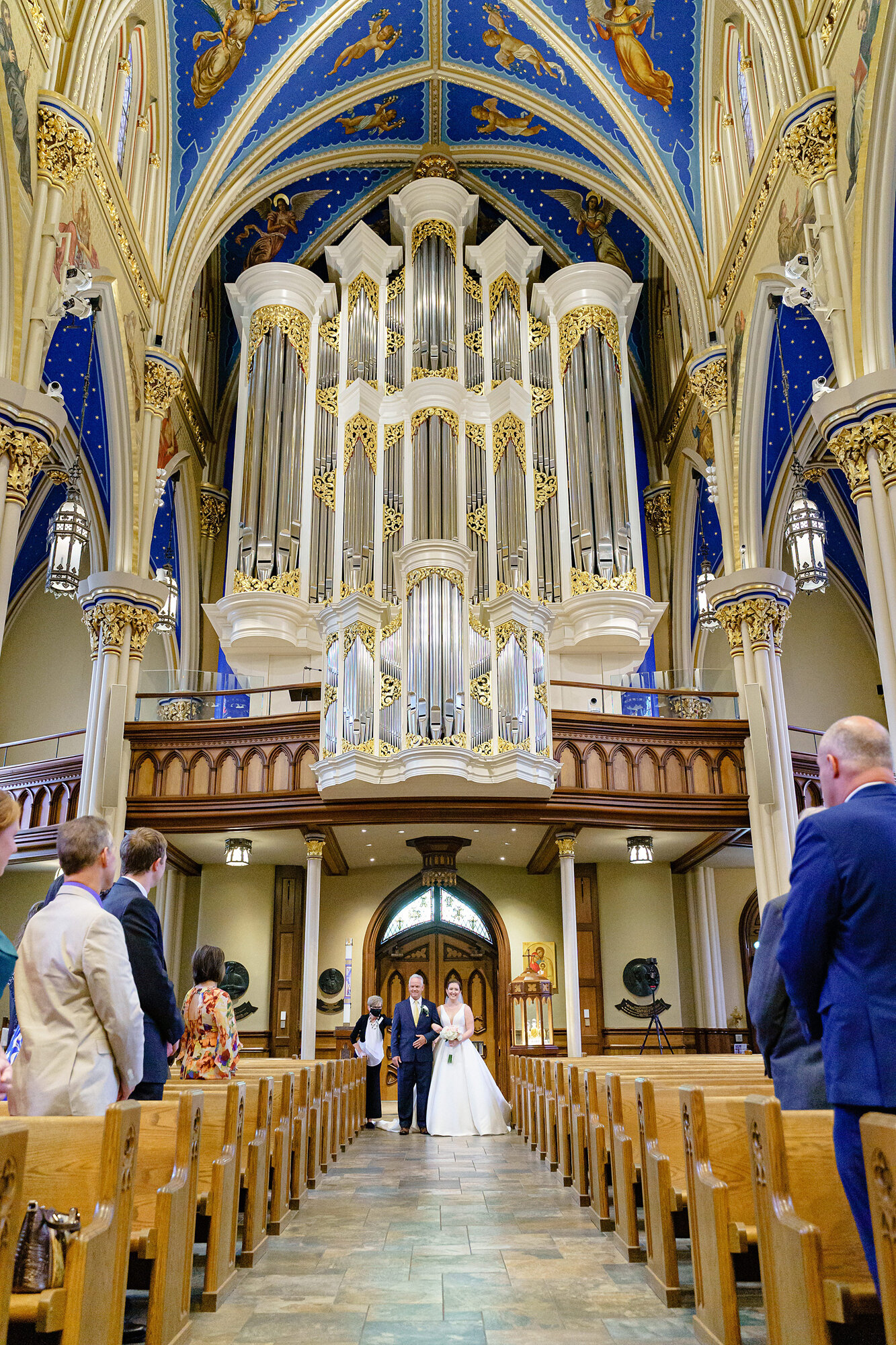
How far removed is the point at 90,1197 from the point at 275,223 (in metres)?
17.7

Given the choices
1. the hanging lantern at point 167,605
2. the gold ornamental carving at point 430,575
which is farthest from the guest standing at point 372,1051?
the hanging lantern at point 167,605

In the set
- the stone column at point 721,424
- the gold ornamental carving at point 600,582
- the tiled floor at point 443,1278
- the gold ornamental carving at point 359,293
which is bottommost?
the tiled floor at point 443,1278

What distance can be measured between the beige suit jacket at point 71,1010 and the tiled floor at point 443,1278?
0.96 m

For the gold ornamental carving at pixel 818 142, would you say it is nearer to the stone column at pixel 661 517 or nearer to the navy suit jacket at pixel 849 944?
the stone column at pixel 661 517

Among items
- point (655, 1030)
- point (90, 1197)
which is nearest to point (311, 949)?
point (655, 1030)

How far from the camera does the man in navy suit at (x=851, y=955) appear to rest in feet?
7.94

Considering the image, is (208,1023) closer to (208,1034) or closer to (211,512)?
(208,1034)

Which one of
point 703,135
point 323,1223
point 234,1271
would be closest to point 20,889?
point 323,1223

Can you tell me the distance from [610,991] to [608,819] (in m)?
3.89

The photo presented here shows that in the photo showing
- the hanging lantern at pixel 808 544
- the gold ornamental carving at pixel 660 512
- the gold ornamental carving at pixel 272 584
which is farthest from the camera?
the gold ornamental carving at pixel 660 512

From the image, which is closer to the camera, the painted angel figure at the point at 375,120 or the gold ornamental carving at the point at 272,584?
the gold ornamental carving at the point at 272,584

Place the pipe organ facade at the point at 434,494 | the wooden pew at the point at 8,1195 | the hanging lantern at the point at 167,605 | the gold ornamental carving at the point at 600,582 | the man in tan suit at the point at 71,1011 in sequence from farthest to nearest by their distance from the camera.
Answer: the gold ornamental carving at the point at 600,582 → the hanging lantern at the point at 167,605 → the pipe organ facade at the point at 434,494 → the man in tan suit at the point at 71,1011 → the wooden pew at the point at 8,1195

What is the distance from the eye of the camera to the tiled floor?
362 cm

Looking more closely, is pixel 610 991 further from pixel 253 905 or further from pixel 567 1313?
pixel 567 1313
